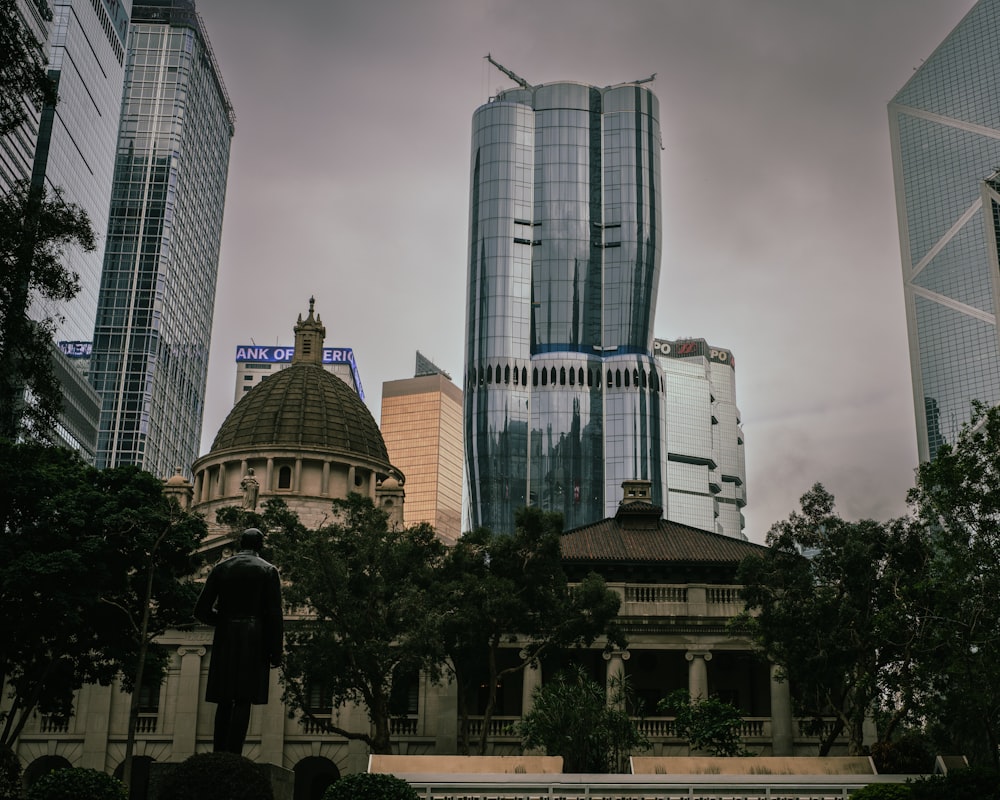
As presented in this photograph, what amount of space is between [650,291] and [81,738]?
445 feet

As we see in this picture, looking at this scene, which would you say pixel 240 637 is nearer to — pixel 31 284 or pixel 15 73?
pixel 31 284

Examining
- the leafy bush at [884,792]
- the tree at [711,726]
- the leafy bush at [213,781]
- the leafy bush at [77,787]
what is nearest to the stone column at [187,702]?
the tree at [711,726]

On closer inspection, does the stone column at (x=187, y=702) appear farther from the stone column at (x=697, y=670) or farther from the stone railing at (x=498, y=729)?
the stone column at (x=697, y=670)

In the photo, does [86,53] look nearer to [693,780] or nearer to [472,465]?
[472,465]

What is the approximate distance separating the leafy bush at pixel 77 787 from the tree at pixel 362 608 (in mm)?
20078

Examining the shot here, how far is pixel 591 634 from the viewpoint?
46094 mm

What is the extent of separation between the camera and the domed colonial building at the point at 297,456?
76250 mm

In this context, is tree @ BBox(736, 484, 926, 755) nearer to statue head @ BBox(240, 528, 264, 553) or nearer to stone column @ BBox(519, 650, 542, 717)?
stone column @ BBox(519, 650, 542, 717)

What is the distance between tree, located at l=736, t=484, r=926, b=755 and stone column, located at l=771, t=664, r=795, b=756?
6167 millimetres

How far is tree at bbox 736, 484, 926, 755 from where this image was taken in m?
41.5

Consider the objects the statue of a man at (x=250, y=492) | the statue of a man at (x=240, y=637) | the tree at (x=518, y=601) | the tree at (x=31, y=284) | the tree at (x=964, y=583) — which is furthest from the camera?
the statue of a man at (x=250, y=492)

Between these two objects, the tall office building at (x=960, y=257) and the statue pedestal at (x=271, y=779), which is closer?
the statue pedestal at (x=271, y=779)

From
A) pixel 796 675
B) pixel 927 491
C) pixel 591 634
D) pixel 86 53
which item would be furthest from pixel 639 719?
pixel 86 53

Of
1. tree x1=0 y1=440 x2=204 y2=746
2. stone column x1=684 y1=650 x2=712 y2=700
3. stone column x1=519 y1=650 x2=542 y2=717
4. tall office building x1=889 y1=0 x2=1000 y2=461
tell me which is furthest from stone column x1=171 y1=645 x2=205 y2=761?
tall office building x1=889 y1=0 x2=1000 y2=461
